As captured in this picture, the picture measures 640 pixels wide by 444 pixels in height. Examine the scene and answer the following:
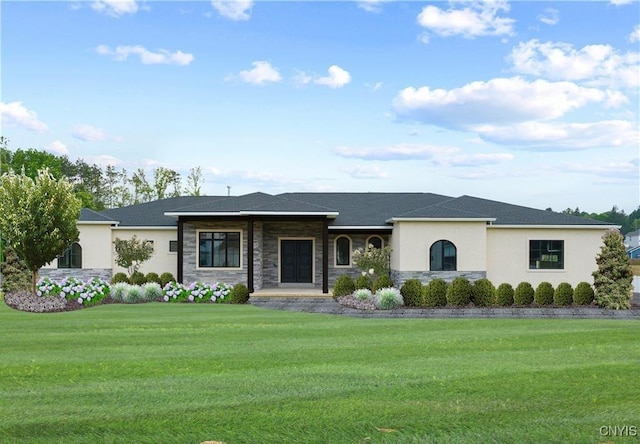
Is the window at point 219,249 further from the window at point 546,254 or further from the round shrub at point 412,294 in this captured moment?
the window at point 546,254

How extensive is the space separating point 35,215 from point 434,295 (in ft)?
41.8

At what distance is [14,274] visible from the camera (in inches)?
997

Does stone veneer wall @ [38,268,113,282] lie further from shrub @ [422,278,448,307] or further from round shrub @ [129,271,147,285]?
shrub @ [422,278,448,307]

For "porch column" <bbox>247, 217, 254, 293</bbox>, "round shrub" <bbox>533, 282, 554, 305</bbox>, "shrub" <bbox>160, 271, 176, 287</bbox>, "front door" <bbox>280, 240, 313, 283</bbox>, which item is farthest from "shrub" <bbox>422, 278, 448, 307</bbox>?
"shrub" <bbox>160, 271, 176, 287</bbox>

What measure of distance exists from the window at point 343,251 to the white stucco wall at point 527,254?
574 centimetres

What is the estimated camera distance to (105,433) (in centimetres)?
614

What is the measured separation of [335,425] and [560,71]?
64.2ft

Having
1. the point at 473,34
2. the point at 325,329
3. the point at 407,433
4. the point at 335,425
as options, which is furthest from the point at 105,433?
the point at 473,34

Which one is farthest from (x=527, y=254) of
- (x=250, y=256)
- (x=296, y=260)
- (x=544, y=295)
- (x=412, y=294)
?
(x=250, y=256)

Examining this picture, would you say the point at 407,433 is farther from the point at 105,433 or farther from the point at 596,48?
the point at 596,48

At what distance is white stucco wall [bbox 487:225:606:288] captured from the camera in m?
24.0

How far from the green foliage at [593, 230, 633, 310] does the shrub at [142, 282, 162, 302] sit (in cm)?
1479

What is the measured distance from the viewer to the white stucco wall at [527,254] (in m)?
24.0

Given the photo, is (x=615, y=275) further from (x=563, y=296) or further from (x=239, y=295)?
(x=239, y=295)
